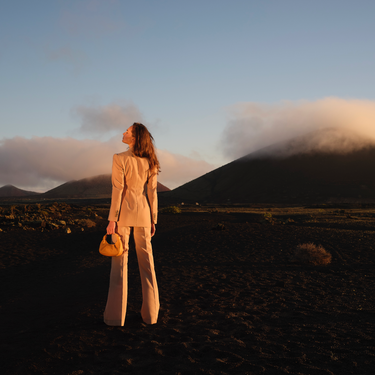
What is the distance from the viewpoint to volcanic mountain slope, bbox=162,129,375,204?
274 feet

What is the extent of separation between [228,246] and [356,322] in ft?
26.5

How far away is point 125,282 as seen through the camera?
391 centimetres

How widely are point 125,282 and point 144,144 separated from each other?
1.76m

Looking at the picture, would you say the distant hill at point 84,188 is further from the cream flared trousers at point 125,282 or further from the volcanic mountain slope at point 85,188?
the cream flared trousers at point 125,282

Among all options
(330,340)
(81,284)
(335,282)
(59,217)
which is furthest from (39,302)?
(59,217)

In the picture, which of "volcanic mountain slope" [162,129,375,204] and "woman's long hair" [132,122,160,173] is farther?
"volcanic mountain slope" [162,129,375,204]

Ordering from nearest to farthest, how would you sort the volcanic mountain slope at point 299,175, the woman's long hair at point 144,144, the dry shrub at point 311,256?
1. the woman's long hair at point 144,144
2. the dry shrub at point 311,256
3. the volcanic mountain slope at point 299,175

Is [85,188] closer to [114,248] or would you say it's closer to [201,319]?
[201,319]

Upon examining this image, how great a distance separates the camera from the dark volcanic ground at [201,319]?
306cm

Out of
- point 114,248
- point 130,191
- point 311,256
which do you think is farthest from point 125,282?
point 311,256

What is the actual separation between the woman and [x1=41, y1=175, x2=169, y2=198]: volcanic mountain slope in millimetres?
173071

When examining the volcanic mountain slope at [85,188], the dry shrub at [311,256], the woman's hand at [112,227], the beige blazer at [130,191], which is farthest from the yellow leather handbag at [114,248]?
the volcanic mountain slope at [85,188]

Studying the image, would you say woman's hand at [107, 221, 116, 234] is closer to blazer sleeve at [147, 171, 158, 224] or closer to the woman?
the woman

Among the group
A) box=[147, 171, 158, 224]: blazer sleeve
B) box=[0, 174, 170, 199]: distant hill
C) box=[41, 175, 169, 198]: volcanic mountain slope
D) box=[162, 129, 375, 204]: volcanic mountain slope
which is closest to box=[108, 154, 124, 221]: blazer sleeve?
box=[147, 171, 158, 224]: blazer sleeve
